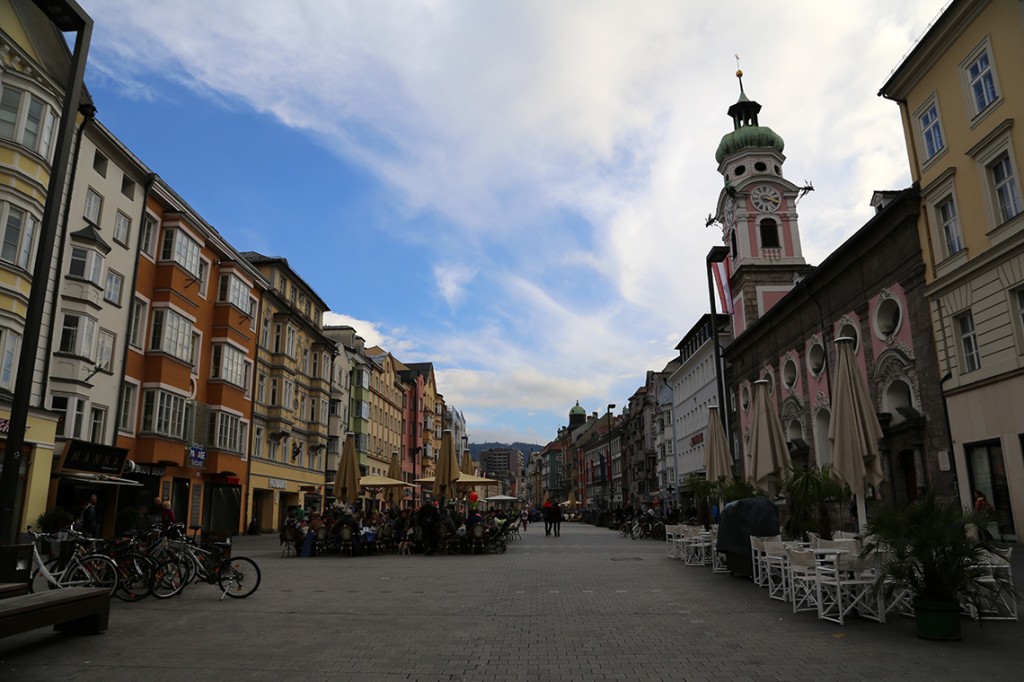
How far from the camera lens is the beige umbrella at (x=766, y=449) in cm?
1609

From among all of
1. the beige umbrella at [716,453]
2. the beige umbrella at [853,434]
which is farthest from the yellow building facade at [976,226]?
the beige umbrella at [853,434]

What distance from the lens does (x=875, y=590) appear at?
8461mm

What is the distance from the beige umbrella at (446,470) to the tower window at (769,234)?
32272mm

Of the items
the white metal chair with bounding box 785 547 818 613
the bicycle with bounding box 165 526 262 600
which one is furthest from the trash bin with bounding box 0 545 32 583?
the white metal chair with bounding box 785 547 818 613

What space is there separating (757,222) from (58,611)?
49.0 m

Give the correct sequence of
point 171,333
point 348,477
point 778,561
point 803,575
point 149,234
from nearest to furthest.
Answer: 1. point 803,575
2. point 778,561
3. point 348,477
4. point 149,234
5. point 171,333

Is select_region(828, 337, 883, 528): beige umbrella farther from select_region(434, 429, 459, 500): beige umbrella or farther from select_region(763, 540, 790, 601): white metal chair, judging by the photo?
select_region(434, 429, 459, 500): beige umbrella

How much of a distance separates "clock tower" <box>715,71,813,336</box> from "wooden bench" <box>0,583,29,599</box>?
45255 millimetres

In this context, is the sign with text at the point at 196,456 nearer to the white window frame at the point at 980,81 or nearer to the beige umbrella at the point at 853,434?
the beige umbrella at the point at 853,434

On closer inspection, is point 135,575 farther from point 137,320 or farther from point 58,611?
point 137,320

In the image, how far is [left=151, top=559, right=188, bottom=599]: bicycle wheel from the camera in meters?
11.8

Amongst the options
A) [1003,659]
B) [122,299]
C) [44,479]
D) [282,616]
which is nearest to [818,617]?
[1003,659]

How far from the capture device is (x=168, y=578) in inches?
469

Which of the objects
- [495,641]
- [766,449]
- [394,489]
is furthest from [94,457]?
[394,489]
